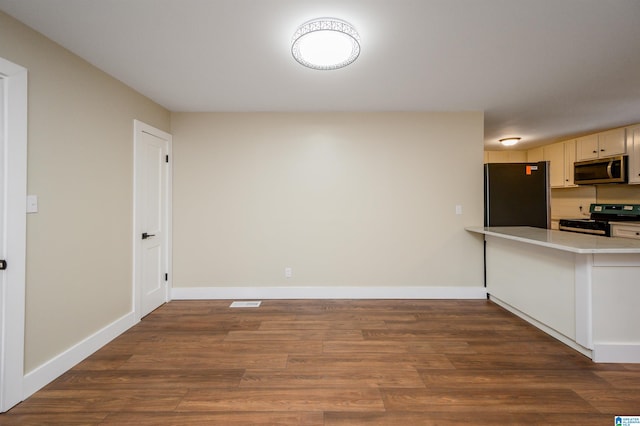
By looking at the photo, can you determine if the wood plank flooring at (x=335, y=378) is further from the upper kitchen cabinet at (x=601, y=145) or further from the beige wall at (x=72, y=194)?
the upper kitchen cabinet at (x=601, y=145)

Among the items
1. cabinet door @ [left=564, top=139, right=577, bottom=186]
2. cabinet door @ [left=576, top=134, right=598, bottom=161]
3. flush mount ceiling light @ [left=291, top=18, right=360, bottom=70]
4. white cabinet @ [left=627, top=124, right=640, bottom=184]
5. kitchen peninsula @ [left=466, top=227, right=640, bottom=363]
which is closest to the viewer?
flush mount ceiling light @ [left=291, top=18, right=360, bottom=70]

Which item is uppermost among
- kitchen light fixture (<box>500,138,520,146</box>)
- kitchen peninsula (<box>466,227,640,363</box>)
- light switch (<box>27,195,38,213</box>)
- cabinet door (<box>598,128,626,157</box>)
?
kitchen light fixture (<box>500,138,520,146</box>)

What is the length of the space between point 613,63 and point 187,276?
4821 mm

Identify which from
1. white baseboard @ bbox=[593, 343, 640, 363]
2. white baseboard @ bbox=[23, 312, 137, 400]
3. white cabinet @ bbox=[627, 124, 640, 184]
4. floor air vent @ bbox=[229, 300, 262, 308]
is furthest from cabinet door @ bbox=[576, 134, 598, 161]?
white baseboard @ bbox=[23, 312, 137, 400]

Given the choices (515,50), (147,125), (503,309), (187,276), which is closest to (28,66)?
(147,125)

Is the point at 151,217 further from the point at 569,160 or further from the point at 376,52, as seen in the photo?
the point at 569,160

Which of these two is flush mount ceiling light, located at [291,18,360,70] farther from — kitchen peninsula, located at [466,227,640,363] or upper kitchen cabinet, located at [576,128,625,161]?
upper kitchen cabinet, located at [576,128,625,161]

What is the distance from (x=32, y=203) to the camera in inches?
70.5

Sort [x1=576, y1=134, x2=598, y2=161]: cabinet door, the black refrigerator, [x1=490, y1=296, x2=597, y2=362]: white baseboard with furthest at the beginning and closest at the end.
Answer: [x1=576, y1=134, x2=598, y2=161]: cabinet door → the black refrigerator → [x1=490, y1=296, x2=597, y2=362]: white baseboard

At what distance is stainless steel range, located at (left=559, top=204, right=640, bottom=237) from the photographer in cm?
389

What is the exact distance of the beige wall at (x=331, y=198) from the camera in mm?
3514

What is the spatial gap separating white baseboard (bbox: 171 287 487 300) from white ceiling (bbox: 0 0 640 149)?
2275 mm

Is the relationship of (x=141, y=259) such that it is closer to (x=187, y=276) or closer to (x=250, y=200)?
(x=187, y=276)

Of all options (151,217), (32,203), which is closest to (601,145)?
(151,217)
